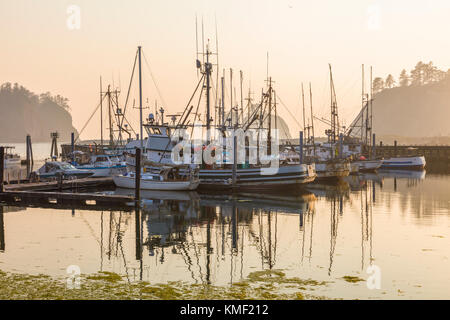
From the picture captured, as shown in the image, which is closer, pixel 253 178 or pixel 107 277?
pixel 107 277

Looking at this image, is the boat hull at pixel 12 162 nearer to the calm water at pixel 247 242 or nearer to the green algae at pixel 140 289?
the calm water at pixel 247 242

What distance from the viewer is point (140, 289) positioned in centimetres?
1580

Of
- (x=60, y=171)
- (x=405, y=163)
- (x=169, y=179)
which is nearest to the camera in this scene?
(x=169, y=179)

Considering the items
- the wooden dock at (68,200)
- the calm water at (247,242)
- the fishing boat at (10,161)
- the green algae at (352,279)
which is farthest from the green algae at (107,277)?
the fishing boat at (10,161)

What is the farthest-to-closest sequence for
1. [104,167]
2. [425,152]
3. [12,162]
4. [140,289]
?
[425,152] < [12,162] < [104,167] < [140,289]

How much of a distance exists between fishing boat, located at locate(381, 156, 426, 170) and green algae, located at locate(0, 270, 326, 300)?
67861 millimetres

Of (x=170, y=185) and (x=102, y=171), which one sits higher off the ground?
(x=102, y=171)

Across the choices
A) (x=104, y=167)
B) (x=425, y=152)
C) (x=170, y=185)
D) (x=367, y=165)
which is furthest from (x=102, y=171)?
(x=425, y=152)

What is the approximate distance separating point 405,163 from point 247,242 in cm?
6280

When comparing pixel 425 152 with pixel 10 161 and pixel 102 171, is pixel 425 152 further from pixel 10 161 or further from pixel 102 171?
pixel 10 161

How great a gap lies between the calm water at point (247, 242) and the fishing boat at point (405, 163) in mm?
43635

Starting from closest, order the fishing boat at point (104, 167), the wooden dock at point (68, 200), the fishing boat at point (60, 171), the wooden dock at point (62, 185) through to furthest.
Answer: the wooden dock at point (68, 200) → the wooden dock at point (62, 185) → the fishing boat at point (60, 171) → the fishing boat at point (104, 167)

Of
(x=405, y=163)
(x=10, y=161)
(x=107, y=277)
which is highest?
(x=10, y=161)

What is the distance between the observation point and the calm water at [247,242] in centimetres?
1775
